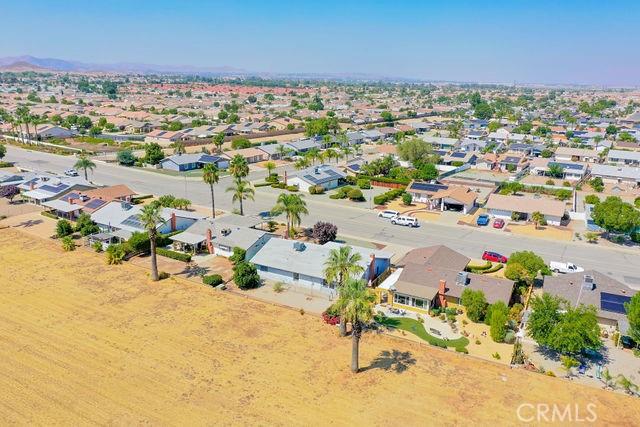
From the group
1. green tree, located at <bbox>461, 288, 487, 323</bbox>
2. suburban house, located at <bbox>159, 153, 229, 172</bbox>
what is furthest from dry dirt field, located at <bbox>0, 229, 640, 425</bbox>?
suburban house, located at <bbox>159, 153, 229, 172</bbox>

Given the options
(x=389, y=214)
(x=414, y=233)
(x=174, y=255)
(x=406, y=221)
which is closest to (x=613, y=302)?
(x=414, y=233)

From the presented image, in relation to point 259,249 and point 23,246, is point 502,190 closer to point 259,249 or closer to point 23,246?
point 259,249

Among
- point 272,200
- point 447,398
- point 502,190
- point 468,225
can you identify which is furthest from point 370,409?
point 502,190

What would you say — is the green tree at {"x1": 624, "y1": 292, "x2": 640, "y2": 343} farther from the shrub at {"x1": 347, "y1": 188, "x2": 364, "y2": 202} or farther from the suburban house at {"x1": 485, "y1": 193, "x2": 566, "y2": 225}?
the shrub at {"x1": 347, "y1": 188, "x2": 364, "y2": 202}

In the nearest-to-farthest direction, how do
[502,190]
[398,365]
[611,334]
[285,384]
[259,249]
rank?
[285,384] → [398,365] → [611,334] → [259,249] → [502,190]

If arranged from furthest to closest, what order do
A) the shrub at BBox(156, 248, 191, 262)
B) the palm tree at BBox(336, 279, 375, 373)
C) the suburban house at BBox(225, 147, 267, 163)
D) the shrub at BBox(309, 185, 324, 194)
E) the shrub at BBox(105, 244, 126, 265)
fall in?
the suburban house at BBox(225, 147, 267, 163) → the shrub at BBox(309, 185, 324, 194) → the shrub at BBox(156, 248, 191, 262) → the shrub at BBox(105, 244, 126, 265) → the palm tree at BBox(336, 279, 375, 373)

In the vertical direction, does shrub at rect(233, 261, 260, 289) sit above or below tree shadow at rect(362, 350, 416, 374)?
above

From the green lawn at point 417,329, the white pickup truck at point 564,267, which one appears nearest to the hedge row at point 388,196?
the white pickup truck at point 564,267
